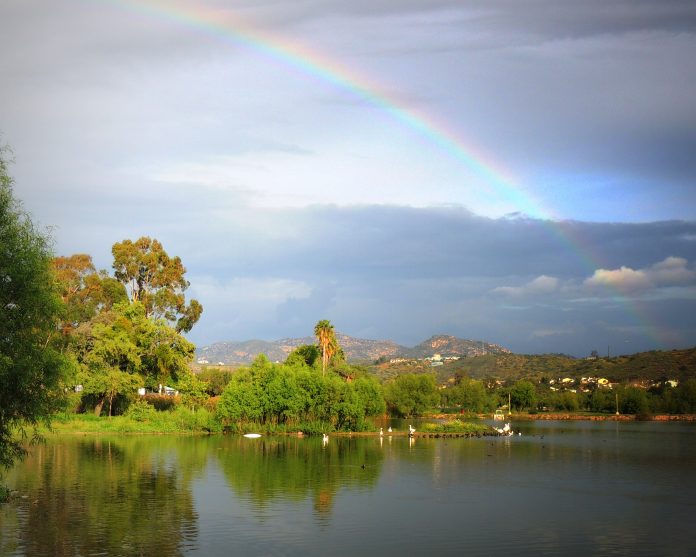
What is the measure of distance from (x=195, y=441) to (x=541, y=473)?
33.7 m

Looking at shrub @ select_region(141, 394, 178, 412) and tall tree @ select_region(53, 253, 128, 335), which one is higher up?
tall tree @ select_region(53, 253, 128, 335)

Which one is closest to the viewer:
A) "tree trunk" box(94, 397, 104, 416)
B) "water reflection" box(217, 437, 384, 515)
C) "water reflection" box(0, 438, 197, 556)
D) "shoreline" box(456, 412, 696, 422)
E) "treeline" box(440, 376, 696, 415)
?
"water reflection" box(0, 438, 197, 556)

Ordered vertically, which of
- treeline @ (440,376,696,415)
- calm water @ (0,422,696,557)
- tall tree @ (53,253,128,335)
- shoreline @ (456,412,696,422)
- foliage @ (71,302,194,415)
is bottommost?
shoreline @ (456,412,696,422)

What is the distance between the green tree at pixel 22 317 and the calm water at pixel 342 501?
4694 millimetres

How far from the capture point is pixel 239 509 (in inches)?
1439

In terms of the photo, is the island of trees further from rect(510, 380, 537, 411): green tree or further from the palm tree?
rect(510, 380, 537, 411): green tree

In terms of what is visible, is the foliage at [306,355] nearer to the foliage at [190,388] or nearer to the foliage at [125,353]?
the foliage at [190,388]

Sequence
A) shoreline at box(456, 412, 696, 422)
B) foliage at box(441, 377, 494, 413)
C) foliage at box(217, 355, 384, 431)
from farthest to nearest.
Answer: foliage at box(441, 377, 494, 413)
shoreline at box(456, 412, 696, 422)
foliage at box(217, 355, 384, 431)

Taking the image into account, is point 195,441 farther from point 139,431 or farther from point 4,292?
point 4,292

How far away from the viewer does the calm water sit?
97.0 ft

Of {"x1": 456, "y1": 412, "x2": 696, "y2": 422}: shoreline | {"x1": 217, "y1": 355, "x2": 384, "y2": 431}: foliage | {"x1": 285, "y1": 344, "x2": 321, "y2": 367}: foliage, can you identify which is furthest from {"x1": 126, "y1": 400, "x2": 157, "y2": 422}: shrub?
{"x1": 456, "y1": 412, "x2": 696, "y2": 422}: shoreline

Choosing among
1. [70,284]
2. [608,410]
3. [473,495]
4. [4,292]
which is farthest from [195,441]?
[608,410]

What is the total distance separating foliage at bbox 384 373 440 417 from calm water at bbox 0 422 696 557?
174 feet

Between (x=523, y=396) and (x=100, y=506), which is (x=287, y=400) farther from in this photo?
(x=523, y=396)
